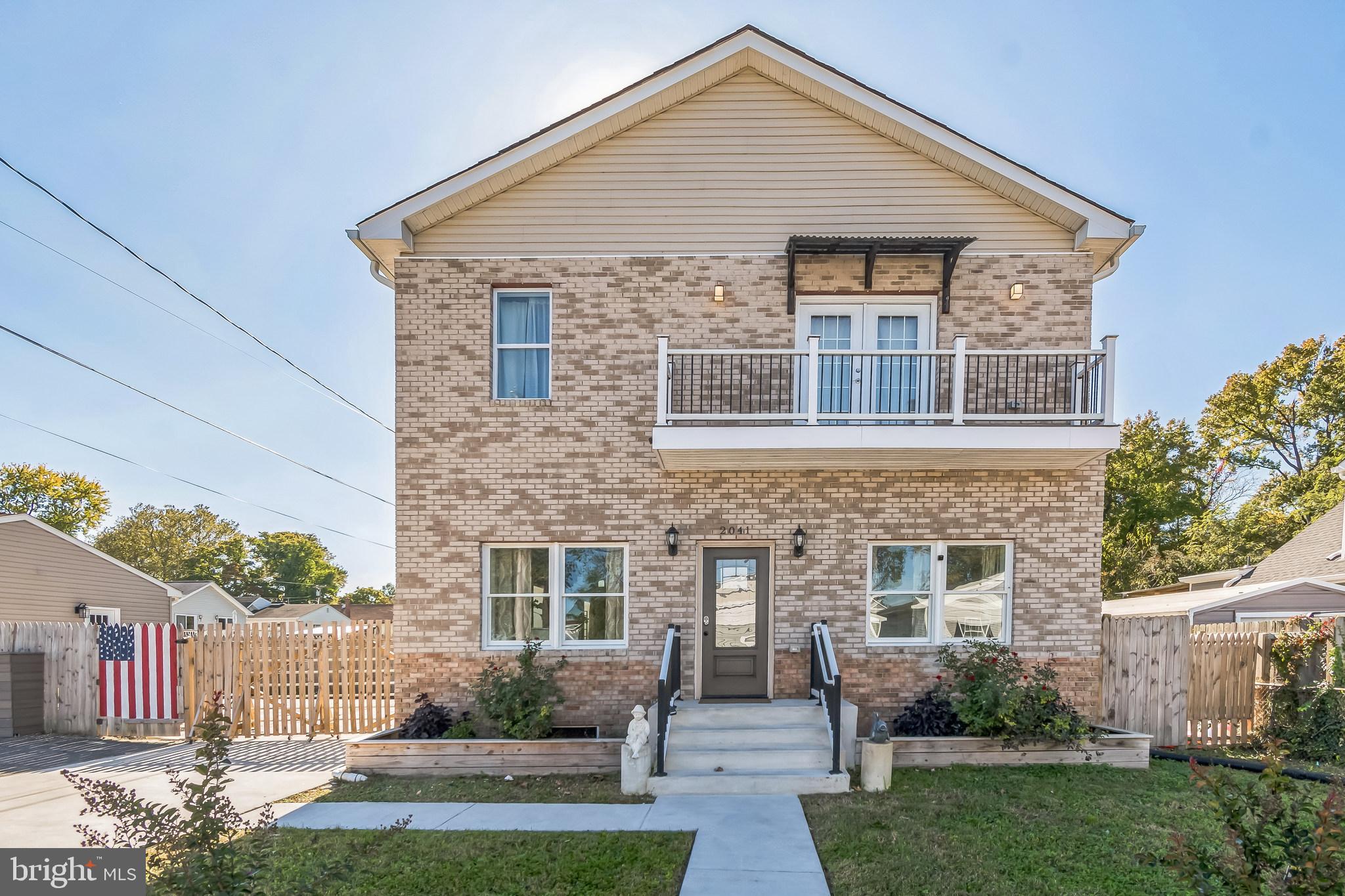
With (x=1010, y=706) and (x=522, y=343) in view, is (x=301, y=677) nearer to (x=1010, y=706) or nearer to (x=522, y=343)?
(x=522, y=343)

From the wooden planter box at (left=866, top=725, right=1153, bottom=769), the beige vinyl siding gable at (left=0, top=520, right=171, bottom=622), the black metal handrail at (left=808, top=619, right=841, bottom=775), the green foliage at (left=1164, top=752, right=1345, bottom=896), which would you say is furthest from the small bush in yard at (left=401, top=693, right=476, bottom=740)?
the beige vinyl siding gable at (left=0, top=520, right=171, bottom=622)

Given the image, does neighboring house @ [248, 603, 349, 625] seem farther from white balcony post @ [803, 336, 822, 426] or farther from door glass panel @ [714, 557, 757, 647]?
white balcony post @ [803, 336, 822, 426]

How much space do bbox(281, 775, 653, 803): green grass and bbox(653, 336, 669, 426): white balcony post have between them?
4.03m

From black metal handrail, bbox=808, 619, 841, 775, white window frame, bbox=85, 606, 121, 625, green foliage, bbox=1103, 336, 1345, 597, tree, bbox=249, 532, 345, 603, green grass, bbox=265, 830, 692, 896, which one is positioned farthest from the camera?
tree, bbox=249, 532, 345, 603

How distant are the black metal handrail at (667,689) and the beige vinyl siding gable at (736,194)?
506 cm

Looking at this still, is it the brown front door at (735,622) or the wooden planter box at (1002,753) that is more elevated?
the brown front door at (735,622)

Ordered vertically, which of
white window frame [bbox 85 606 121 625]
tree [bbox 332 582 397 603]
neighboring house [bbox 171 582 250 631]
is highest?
white window frame [bbox 85 606 121 625]

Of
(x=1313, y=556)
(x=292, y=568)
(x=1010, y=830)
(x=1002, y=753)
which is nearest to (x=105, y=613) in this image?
(x=1002, y=753)

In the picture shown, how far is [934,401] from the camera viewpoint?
899 centimetres

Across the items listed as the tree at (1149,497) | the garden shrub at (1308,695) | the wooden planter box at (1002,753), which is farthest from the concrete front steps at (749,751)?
the tree at (1149,497)

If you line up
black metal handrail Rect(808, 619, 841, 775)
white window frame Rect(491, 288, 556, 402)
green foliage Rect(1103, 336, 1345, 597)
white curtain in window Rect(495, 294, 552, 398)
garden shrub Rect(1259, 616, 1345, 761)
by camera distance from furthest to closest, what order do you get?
green foliage Rect(1103, 336, 1345, 597) → white curtain in window Rect(495, 294, 552, 398) → white window frame Rect(491, 288, 556, 402) → garden shrub Rect(1259, 616, 1345, 761) → black metal handrail Rect(808, 619, 841, 775)

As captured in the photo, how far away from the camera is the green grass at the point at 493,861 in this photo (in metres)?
4.98

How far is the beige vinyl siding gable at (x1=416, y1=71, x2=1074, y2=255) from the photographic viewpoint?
9312 millimetres

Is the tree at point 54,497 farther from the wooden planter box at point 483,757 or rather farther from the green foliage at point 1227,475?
the green foliage at point 1227,475
